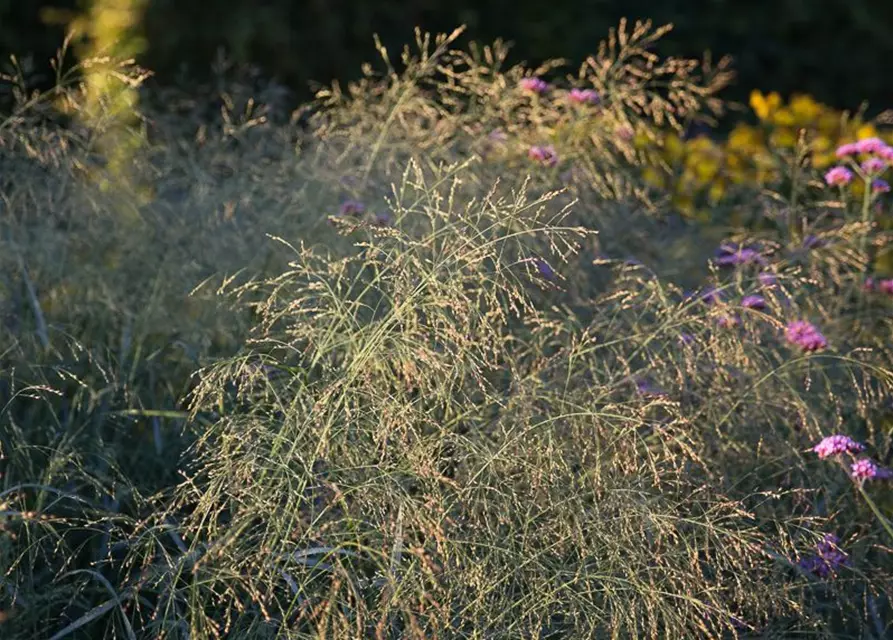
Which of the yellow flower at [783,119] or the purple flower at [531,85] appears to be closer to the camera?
the purple flower at [531,85]

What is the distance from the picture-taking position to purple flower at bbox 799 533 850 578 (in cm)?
284

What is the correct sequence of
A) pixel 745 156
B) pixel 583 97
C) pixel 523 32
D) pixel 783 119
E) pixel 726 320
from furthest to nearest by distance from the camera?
1. pixel 523 32
2. pixel 783 119
3. pixel 745 156
4. pixel 583 97
5. pixel 726 320

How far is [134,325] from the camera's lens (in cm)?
377

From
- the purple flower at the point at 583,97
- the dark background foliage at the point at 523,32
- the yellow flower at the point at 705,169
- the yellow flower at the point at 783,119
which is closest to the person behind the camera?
the purple flower at the point at 583,97

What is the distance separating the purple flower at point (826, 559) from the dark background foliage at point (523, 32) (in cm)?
476

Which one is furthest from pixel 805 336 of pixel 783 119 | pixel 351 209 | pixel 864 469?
pixel 783 119

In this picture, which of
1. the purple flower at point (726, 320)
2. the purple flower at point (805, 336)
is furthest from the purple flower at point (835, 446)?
the purple flower at point (805, 336)

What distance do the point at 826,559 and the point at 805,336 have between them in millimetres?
877

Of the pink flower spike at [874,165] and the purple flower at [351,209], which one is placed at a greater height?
the purple flower at [351,209]

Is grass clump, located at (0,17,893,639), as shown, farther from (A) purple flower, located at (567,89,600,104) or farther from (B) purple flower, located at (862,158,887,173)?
(B) purple flower, located at (862,158,887,173)

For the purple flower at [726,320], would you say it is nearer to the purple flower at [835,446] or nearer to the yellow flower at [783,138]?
the purple flower at [835,446]

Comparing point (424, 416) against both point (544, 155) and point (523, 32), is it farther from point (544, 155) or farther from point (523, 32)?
point (523, 32)

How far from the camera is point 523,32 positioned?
8.07 m

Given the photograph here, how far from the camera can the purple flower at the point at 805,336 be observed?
3.53 m
